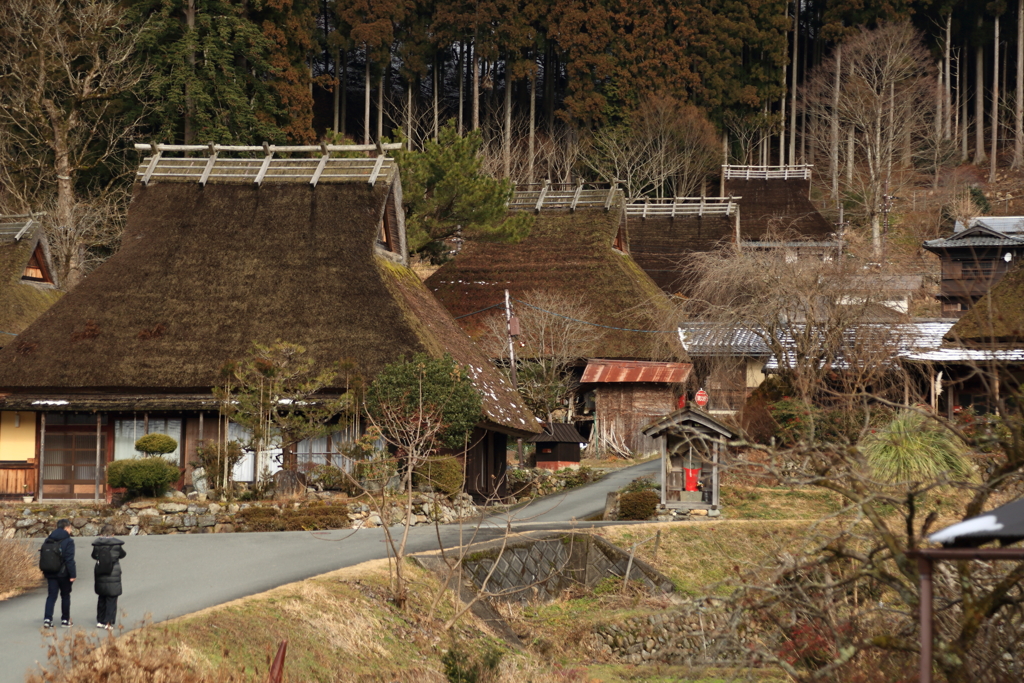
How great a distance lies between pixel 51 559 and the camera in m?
12.7

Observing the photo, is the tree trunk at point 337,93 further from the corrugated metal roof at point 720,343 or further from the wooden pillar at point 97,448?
the wooden pillar at point 97,448

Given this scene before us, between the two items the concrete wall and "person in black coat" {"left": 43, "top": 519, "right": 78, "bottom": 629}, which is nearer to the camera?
"person in black coat" {"left": 43, "top": 519, "right": 78, "bottom": 629}

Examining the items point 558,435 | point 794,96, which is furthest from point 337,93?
point 558,435

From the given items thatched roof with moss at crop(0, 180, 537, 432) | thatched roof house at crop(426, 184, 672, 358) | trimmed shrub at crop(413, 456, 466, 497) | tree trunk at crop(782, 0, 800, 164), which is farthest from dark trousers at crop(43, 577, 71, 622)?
tree trunk at crop(782, 0, 800, 164)

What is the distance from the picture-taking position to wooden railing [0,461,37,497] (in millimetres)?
25547

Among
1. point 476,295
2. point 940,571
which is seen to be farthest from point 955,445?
point 476,295

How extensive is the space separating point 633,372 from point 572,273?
5.16 m

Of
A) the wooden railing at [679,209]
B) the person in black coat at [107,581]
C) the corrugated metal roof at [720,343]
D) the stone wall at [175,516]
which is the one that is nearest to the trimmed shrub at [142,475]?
the stone wall at [175,516]

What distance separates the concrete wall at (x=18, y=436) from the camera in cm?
2588

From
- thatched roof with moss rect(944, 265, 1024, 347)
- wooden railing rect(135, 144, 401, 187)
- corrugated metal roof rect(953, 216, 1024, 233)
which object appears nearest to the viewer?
thatched roof with moss rect(944, 265, 1024, 347)

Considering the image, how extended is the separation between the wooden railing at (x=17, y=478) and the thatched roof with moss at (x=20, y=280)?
8.05 meters

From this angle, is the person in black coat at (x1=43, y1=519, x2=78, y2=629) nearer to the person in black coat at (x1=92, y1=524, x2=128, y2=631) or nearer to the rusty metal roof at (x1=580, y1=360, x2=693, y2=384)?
the person in black coat at (x1=92, y1=524, x2=128, y2=631)

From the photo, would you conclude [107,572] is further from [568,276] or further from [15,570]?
[568,276]

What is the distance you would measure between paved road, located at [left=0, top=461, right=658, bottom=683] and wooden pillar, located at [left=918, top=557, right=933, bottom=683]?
7449 mm
